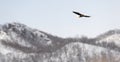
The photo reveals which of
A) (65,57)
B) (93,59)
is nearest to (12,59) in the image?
(65,57)

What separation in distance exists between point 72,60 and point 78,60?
371cm

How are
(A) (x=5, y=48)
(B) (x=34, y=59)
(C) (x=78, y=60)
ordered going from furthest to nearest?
(A) (x=5, y=48)
(B) (x=34, y=59)
(C) (x=78, y=60)

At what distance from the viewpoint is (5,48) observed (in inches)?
7741

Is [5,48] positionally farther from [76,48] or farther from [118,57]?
[118,57]

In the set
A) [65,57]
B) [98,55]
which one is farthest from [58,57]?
[98,55]

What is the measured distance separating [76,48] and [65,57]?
7.13 metres

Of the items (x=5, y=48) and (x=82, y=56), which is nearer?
(x=82, y=56)

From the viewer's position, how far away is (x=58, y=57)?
536ft

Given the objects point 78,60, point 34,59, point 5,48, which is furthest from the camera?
point 5,48

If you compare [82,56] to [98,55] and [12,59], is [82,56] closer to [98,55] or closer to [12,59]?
[98,55]

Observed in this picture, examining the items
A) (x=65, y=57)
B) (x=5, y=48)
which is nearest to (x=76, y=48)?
(x=65, y=57)

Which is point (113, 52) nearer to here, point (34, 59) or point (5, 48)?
point (34, 59)

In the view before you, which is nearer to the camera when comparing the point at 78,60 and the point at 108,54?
the point at 78,60

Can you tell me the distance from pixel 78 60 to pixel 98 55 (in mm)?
11826
